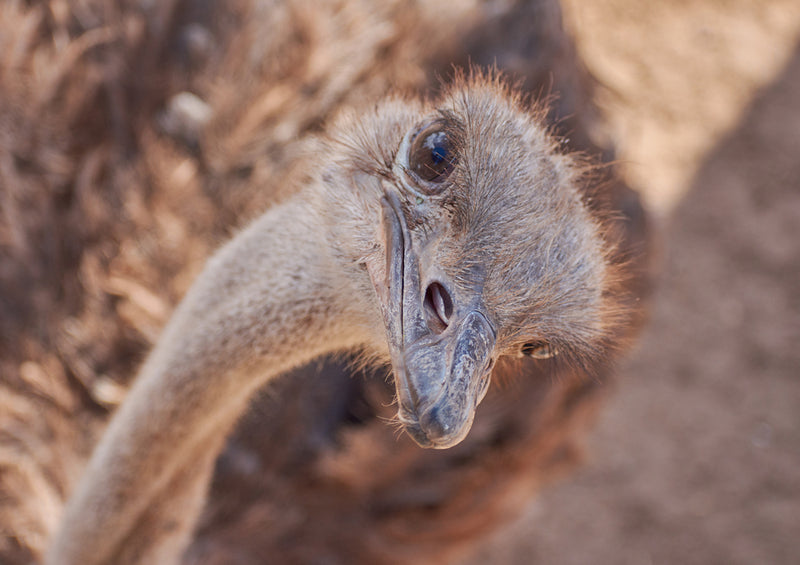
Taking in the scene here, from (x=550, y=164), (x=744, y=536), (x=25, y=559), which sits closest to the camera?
(x=550, y=164)

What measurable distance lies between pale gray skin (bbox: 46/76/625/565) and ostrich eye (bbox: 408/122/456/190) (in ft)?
0.04

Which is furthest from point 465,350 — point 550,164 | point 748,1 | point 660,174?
point 748,1

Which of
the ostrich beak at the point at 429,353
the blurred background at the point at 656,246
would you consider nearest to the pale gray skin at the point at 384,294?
the ostrich beak at the point at 429,353

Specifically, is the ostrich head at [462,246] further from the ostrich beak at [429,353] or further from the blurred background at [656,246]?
the blurred background at [656,246]

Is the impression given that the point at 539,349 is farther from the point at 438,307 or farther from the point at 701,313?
the point at 701,313

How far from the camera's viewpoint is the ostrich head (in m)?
0.77

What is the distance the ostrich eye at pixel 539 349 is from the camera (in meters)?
0.96

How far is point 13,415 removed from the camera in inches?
59.4

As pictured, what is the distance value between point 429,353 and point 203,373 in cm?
37

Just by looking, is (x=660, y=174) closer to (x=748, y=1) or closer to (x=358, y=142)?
(x=748, y=1)

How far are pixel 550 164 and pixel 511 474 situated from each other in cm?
114

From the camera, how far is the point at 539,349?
0.97 metres

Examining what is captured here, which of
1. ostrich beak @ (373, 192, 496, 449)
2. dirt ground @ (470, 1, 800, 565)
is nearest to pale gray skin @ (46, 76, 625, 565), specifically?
ostrich beak @ (373, 192, 496, 449)

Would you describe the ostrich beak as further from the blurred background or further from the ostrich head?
the blurred background
